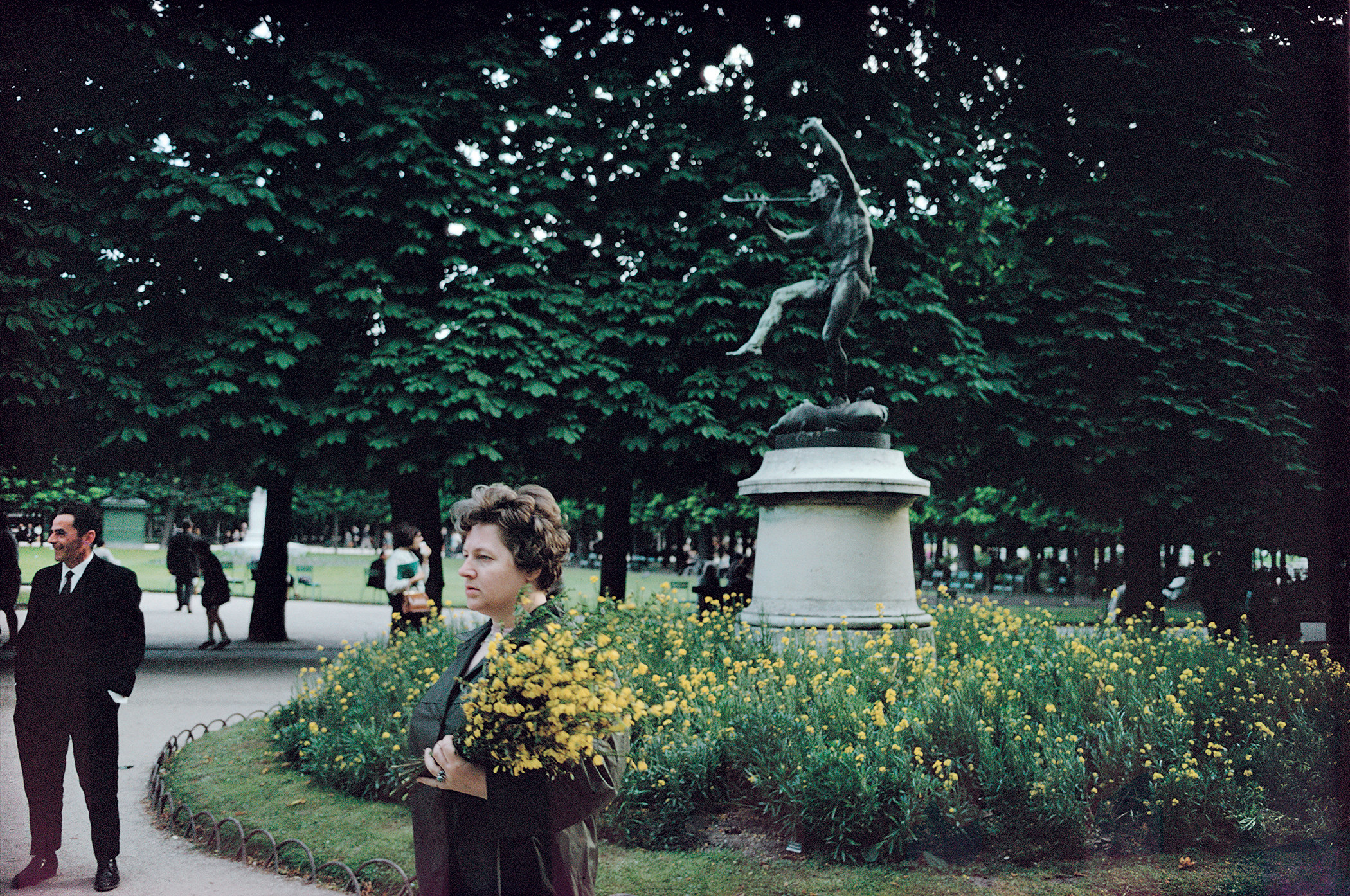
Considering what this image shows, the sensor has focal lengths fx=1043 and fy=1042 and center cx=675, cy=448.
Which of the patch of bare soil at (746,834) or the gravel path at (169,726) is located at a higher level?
the patch of bare soil at (746,834)

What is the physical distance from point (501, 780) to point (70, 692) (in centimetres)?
403

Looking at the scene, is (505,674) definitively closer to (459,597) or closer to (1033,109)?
(1033,109)

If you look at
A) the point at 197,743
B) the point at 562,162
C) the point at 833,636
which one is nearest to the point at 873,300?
the point at 562,162

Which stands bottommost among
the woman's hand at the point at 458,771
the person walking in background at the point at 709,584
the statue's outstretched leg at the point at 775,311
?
the person walking in background at the point at 709,584

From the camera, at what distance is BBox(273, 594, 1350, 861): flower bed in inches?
215

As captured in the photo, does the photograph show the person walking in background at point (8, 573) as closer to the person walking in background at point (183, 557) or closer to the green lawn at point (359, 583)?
the green lawn at point (359, 583)

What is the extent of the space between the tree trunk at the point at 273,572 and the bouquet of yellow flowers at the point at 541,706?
14.5 meters

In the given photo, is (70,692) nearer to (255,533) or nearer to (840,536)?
(840,536)

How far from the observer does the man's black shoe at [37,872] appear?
5543mm

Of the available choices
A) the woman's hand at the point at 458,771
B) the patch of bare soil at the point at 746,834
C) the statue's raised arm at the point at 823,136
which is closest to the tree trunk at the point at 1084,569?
the statue's raised arm at the point at 823,136

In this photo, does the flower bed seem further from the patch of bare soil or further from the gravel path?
the gravel path

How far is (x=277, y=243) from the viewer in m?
13.7

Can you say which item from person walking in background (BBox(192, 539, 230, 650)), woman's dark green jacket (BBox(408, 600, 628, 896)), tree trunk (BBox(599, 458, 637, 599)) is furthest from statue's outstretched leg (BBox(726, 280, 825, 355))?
person walking in background (BBox(192, 539, 230, 650))

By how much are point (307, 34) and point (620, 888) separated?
12288mm
